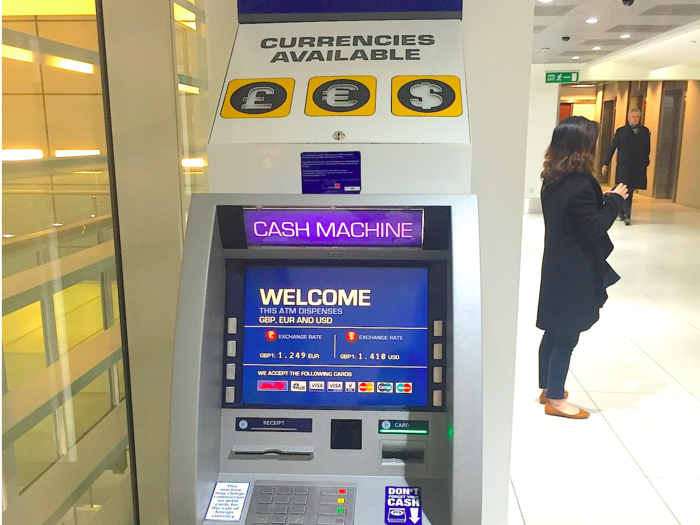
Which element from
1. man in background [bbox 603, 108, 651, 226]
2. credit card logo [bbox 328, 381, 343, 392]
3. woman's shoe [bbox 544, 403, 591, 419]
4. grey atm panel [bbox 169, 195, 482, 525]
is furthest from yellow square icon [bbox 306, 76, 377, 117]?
man in background [bbox 603, 108, 651, 226]

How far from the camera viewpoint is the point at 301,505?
1.30m

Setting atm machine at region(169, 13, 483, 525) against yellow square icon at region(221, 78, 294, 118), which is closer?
atm machine at region(169, 13, 483, 525)

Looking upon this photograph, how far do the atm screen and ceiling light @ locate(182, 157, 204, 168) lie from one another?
64 centimetres

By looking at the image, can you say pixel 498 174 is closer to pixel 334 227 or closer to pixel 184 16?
pixel 334 227

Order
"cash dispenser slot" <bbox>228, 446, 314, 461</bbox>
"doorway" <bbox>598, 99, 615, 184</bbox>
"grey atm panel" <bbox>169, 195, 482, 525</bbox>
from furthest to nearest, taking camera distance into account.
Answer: "doorway" <bbox>598, 99, 615, 184</bbox>, "cash dispenser slot" <bbox>228, 446, 314, 461</bbox>, "grey atm panel" <bbox>169, 195, 482, 525</bbox>

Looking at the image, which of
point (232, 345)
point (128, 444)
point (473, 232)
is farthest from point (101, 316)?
point (473, 232)

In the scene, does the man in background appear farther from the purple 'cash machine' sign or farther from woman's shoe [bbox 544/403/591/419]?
the purple 'cash machine' sign

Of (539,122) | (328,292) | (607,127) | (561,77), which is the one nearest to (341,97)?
(328,292)

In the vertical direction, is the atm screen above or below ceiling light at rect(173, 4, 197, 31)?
below

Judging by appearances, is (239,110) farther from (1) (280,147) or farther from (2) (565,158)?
(2) (565,158)

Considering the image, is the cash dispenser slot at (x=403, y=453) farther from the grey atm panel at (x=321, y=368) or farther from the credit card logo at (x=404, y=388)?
the credit card logo at (x=404, y=388)

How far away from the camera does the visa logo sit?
4.59 feet

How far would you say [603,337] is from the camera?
493cm

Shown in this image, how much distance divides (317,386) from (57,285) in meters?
0.76
